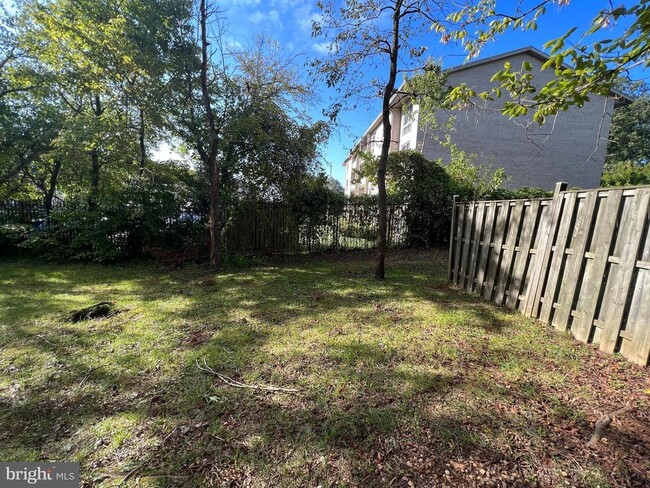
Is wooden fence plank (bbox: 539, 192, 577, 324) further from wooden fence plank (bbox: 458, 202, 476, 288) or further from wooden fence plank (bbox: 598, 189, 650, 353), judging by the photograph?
wooden fence plank (bbox: 458, 202, 476, 288)

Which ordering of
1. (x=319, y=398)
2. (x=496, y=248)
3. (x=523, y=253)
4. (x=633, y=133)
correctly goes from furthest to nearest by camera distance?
1. (x=633, y=133)
2. (x=496, y=248)
3. (x=523, y=253)
4. (x=319, y=398)

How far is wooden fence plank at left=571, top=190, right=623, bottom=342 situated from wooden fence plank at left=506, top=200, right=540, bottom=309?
83 cm

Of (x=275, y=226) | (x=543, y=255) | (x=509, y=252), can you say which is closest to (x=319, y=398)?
(x=543, y=255)

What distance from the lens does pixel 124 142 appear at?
808 centimetres

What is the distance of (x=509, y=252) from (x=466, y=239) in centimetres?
107

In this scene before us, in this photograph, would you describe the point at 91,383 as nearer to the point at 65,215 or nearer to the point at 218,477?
the point at 218,477

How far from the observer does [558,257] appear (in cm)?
340

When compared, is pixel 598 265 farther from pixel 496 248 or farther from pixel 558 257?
pixel 496 248

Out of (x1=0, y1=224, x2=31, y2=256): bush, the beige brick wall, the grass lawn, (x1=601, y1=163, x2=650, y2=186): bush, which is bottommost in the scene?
the grass lawn

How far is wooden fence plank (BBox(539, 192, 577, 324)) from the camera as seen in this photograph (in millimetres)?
3324

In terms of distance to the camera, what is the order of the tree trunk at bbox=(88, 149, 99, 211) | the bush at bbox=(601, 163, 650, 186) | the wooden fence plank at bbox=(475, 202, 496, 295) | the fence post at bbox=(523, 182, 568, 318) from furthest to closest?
the bush at bbox=(601, 163, 650, 186) → the tree trunk at bbox=(88, 149, 99, 211) → the wooden fence plank at bbox=(475, 202, 496, 295) → the fence post at bbox=(523, 182, 568, 318)

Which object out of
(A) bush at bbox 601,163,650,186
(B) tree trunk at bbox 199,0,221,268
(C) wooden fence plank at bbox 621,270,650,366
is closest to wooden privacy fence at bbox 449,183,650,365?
(C) wooden fence plank at bbox 621,270,650,366

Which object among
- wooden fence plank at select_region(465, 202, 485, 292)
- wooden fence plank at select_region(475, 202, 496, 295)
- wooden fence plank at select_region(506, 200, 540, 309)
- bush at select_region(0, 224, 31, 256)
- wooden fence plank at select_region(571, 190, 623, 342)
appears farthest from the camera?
bush at select_region(0, 224, 31, 256)

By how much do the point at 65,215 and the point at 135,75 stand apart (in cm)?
417
